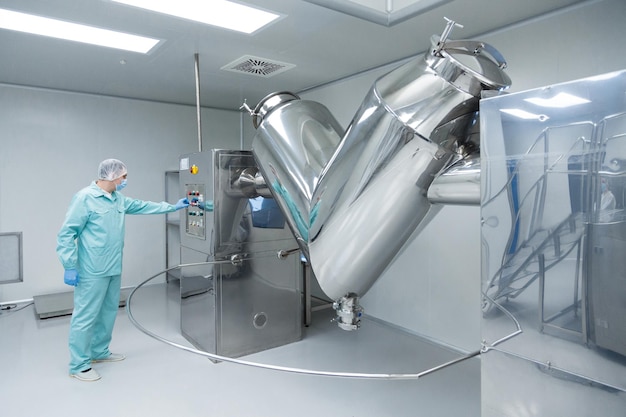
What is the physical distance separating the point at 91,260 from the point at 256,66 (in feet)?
5.27

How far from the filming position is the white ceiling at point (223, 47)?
75.8 inches

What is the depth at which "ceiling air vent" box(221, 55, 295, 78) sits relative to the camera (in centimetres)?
269

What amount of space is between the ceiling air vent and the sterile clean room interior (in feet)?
0.08

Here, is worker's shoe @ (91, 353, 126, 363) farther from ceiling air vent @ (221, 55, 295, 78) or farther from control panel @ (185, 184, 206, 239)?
ceiling air vent @ (221, 55, 295, 78)

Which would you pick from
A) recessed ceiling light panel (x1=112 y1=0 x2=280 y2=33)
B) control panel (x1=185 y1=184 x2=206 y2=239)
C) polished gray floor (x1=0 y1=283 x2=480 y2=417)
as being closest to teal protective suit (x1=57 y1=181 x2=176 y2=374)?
polished gray floor (x1=0 y1=283 x2=480 y2=417)

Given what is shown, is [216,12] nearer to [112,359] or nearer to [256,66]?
[256,66]

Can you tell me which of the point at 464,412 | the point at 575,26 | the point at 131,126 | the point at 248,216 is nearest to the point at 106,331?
the point at 248,216

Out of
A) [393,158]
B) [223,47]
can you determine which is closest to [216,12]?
[223,47]

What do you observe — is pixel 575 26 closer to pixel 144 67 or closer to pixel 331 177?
pixel 331 177

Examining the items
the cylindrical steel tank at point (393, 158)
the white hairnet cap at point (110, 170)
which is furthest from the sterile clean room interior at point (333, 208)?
the white hairnet cap at point (110, 170)

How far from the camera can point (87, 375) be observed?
7.20ft

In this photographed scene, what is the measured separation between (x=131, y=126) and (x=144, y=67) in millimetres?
1267

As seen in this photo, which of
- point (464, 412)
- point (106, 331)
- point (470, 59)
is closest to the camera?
point (470, 59)

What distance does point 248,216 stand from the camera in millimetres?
2539
